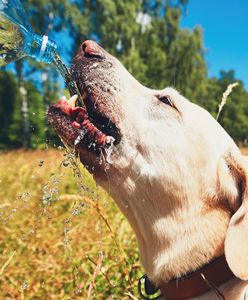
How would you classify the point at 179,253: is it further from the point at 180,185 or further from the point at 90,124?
the point at 90,124

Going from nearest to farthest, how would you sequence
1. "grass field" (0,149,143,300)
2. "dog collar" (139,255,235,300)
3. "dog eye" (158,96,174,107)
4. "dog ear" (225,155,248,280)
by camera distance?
"dog ear" (225,155,248,280) < "dog collar" (139,255,235,300) < "dog eye" (158,96,174,107) < "grass field" (0,149,143,300)

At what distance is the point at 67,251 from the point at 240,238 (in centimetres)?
216

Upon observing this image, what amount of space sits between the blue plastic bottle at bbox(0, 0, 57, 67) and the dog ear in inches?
57.6

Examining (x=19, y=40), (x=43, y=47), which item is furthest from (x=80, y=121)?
(x=19, y=40)

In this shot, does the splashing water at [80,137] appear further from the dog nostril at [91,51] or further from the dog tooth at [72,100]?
the dog nostril at [91,51]

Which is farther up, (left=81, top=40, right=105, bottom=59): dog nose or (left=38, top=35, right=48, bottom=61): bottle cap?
A: (left=81, top=40, right=105, bottom=59): dog nose

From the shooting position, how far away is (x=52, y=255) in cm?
478

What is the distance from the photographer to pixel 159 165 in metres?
3.00

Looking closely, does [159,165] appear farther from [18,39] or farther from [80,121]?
[18,39]

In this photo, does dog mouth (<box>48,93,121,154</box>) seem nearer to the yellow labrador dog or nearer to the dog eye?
the yellow labrador dog

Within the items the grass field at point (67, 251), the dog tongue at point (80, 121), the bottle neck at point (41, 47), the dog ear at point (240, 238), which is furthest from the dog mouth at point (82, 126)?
the dog ear at point (240, 238)

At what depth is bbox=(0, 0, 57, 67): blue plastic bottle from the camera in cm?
320

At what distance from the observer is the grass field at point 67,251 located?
137 inches

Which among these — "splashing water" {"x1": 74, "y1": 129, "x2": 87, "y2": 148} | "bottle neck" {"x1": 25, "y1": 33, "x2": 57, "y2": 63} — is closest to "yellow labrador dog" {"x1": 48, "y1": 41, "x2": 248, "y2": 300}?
"splashing water" {"x1": 74, "y1": 129, "x2": 87, "y2": 148}
